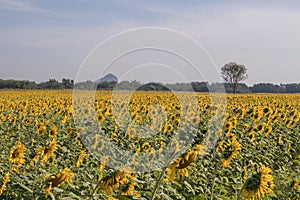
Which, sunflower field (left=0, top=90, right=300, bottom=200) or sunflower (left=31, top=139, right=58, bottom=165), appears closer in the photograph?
sunflower field (left=0, top=90, right=300, bottom=200)

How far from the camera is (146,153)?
627 centimetres

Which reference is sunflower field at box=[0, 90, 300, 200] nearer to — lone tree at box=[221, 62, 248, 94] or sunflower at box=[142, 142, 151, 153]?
sunflower at box=[142, 142, 151, 153]

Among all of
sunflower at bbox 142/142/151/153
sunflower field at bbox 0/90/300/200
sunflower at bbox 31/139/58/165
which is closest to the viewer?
sunflower field at bbox 0/90/300/200

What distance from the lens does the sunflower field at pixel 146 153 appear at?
10.6 feet

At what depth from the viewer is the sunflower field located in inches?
127

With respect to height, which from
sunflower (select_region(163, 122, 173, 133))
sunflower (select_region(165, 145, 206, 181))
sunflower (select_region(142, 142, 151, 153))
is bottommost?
sunflower (select_region(142, 142, 151, 153))

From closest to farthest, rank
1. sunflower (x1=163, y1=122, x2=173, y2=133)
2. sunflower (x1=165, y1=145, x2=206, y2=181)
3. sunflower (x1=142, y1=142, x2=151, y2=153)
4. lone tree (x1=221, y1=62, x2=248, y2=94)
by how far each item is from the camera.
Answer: sunflower (x1=165, y1=145, x2=206, y2=181) < sunflower (x1=142, y1=142, x2=151, y2=153) < sunflower (x1=163, y1=122, x2=173, y2=133) < lone tree (x1=221, y1=62, x2=248, y2=94)

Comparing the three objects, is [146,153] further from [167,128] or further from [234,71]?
[234,71]

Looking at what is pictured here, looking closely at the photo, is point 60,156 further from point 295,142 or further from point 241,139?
point 295,142

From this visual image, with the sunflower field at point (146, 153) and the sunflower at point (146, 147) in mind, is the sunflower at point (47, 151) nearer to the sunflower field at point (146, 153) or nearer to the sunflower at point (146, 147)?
the sunflower field at point (146, 153)

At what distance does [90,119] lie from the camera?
9.04m

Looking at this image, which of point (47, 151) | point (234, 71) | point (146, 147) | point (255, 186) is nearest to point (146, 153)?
point (146, 147)

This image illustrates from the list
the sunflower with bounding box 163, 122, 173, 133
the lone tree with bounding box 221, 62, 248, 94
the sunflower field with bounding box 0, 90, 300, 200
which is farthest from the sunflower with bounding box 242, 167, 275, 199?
the lone tree with bounding box 221, 62, 248, 94

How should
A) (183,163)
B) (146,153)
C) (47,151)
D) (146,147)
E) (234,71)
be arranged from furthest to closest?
(234,71)
(146,147)
(146,153)
(47,151)
(183,163)
